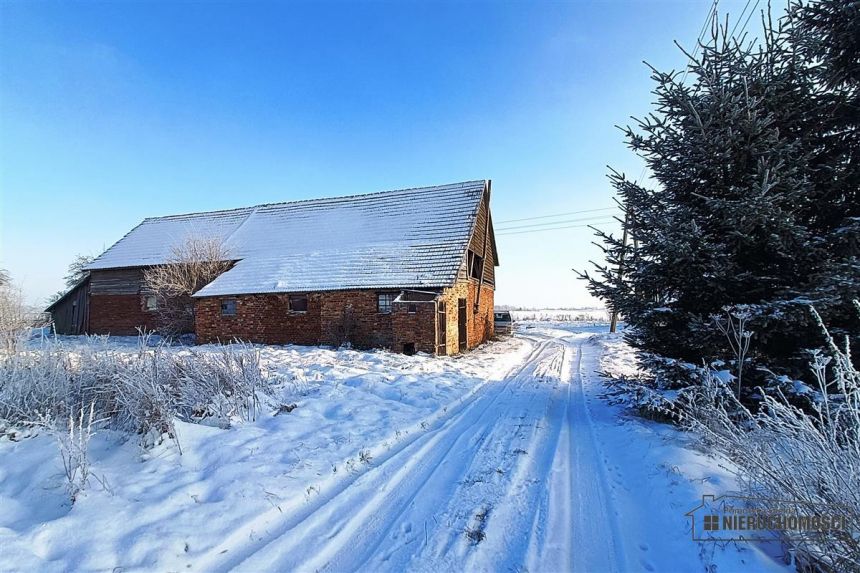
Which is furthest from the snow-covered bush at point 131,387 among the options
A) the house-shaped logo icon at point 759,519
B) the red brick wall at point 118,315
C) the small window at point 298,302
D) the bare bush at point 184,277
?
the red brick wall at point 118,315

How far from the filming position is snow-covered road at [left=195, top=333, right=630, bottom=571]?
2.79 meters

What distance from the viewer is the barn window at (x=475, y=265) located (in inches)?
749

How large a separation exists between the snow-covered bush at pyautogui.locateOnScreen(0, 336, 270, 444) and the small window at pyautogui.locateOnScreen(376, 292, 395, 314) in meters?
8.56

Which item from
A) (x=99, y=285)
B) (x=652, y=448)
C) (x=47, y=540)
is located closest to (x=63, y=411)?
(x=47, y=540)

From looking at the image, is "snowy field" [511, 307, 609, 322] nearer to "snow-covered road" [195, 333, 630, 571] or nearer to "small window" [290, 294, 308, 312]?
"small window" [290, 294, 308, 312]

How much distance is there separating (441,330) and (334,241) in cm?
776

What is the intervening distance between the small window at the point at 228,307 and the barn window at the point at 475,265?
11.1m

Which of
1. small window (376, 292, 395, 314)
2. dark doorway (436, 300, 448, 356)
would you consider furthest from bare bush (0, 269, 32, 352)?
dark doorway (436, 300, 448, 356)

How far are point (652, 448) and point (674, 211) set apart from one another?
348 centimetres

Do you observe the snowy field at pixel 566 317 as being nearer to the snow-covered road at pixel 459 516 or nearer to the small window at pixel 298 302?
the small window at pixel 298 302

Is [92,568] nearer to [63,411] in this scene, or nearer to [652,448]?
[63,411]

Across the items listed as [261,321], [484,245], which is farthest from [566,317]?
[261,321]

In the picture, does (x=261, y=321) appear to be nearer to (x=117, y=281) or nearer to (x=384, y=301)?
(x=384, y=301)

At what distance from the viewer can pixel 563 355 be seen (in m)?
15.5
